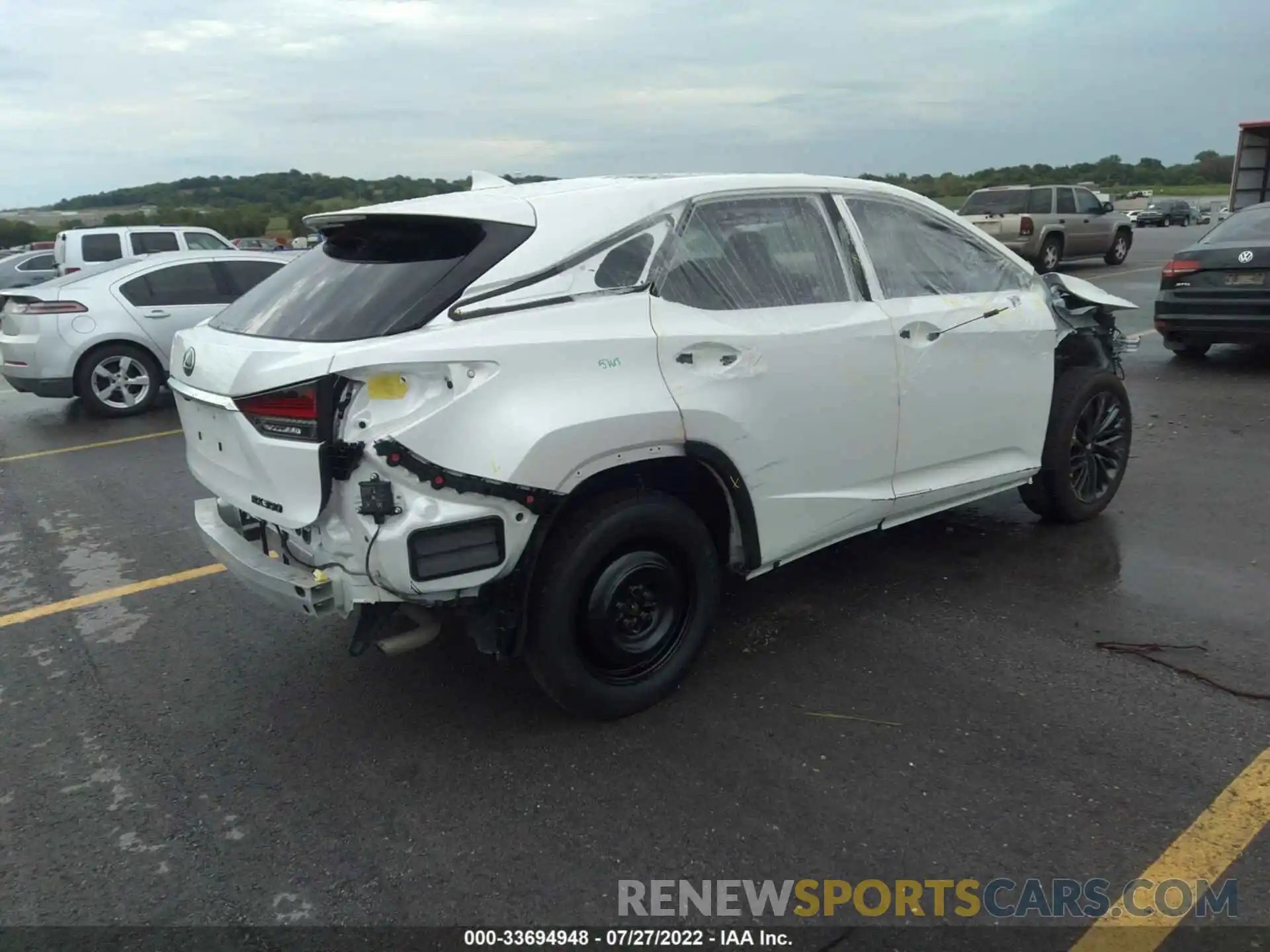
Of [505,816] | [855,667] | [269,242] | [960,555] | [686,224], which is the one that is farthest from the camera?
[269,242]

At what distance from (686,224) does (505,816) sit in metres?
2.15

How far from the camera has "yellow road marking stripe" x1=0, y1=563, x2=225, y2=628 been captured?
4633 mm

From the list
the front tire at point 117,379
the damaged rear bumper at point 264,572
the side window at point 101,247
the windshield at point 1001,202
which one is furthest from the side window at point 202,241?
the damaged rear bumper at point 264,572

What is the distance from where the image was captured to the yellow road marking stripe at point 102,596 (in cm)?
463

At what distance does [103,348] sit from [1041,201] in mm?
16888

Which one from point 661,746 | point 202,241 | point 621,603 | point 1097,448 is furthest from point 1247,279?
point 202,241

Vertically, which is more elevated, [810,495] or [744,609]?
[810,495]

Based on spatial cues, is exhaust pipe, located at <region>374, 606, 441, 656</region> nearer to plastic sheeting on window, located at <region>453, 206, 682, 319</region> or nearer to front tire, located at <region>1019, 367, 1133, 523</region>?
plastic sheeting on window, located at <region>453, 206, 682, 319</region>

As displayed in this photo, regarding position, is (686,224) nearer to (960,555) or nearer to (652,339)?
(652,339)

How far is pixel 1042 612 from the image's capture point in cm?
429

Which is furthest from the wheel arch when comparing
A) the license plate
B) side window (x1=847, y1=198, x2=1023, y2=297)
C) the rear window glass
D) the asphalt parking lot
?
the license plate

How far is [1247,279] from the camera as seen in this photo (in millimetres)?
9109

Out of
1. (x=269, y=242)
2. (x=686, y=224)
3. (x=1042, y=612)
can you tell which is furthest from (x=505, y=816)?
(x=269, y=242)

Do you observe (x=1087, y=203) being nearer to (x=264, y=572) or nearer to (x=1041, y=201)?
(x=1041, y=201)
